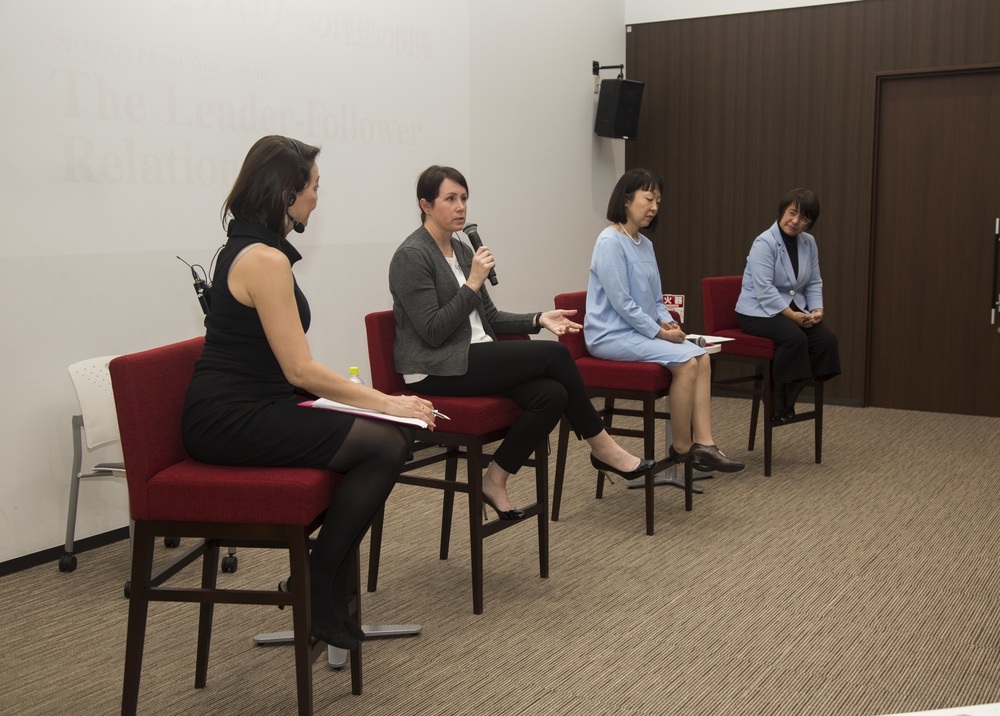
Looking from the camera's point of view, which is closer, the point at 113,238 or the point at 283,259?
the point at 283,259

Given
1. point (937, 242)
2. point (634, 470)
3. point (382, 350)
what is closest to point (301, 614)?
point (382, 350)

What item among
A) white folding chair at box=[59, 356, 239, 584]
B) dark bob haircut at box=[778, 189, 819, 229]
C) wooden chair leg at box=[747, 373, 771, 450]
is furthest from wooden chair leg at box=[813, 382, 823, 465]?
white folding chair at box=[59, 356, 239, 584]

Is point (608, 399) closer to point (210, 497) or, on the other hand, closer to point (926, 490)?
point (926, 490)

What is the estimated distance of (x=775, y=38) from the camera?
21.0ft

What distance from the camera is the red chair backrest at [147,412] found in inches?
84.2

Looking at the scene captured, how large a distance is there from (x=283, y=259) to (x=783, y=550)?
7.40 feet

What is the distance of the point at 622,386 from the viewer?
3.87 meters

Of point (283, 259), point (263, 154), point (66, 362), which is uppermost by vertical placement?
point (263, 154)

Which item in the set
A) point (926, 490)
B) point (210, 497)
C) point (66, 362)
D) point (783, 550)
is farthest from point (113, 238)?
point (926, 490)

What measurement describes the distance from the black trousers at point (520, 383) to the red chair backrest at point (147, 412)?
102 cm

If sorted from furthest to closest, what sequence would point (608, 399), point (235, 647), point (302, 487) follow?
1. point (608, 399)
2. point (235, 647)
3. point (302, 487)

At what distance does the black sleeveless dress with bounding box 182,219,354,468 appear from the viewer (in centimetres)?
225

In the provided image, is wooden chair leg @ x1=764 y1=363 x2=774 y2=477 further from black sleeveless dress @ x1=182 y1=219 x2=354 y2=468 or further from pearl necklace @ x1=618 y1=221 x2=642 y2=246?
black sleeveless dress @ x1=182 y1=219 x2=354 y2=468

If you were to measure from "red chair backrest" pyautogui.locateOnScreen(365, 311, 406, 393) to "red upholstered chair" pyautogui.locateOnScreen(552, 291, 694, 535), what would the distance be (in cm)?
84
